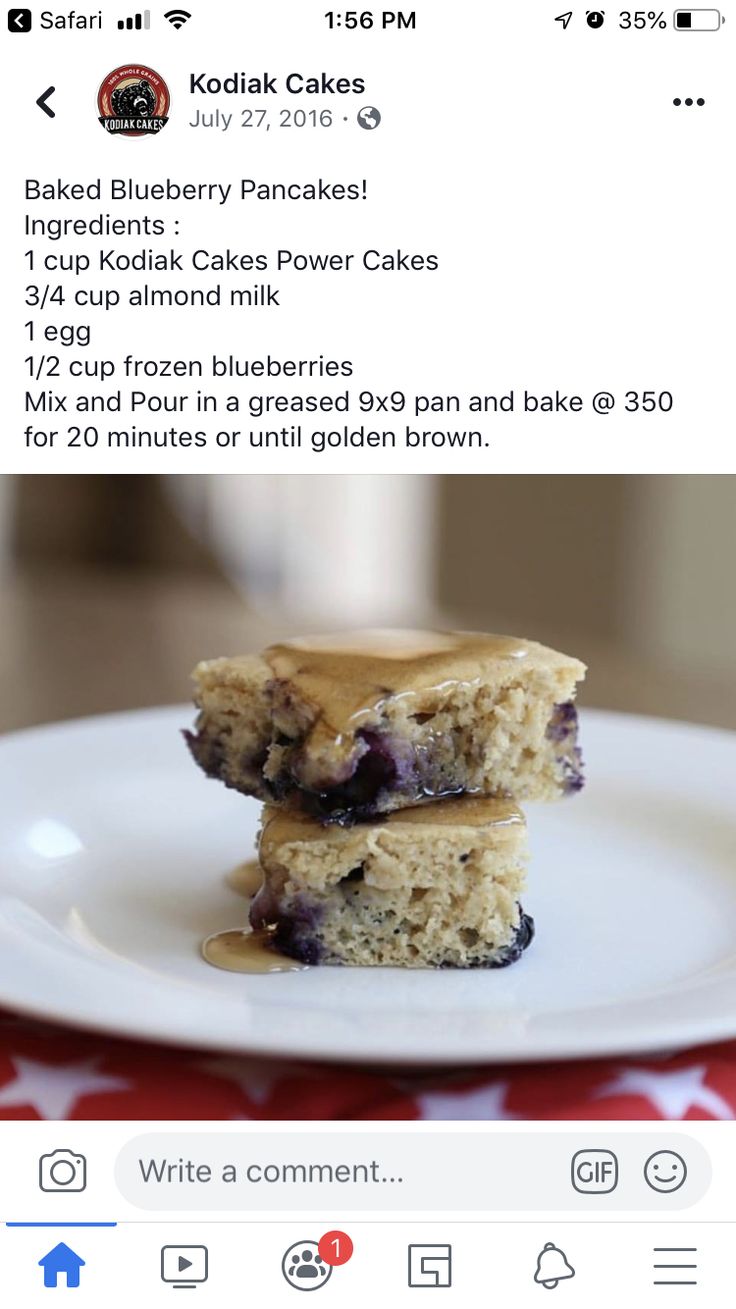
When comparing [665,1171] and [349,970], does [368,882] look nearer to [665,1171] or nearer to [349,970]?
[349,970]

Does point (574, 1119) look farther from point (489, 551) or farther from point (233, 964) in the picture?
point (489, 551)

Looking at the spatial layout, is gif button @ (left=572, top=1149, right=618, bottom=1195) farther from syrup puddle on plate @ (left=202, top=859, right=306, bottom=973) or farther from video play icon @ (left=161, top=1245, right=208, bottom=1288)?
syrup puddle on plate @ (left=202, top=859, right=306, bottom=973)
